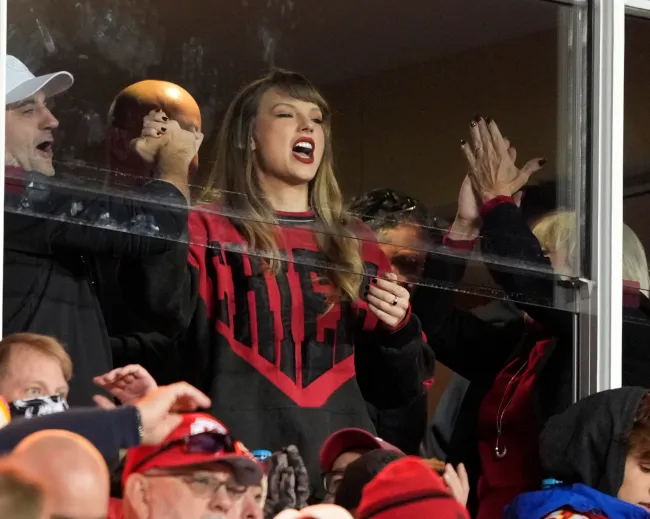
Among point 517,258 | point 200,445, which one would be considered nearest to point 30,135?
point 200,445

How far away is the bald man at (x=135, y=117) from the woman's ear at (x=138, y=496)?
2.62 ft

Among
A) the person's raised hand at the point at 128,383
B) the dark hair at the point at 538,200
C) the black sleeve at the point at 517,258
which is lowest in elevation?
the person's raised hand at the point at 128,383

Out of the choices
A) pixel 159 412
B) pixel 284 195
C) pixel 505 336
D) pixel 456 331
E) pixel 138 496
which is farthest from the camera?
pixel 505 336

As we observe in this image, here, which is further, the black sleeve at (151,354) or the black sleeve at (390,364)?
the black sleeve at (390,364)

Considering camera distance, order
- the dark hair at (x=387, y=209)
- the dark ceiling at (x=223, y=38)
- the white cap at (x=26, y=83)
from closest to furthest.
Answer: the white cap at (x=26, y=83), the dark ceiling at (x=223, y=38), the dark hair at (x=387, y=209)

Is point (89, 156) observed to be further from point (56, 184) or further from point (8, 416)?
point (8, 416)

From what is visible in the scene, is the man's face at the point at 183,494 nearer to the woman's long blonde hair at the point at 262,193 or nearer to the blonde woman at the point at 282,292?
the blonde woman at the point at 282,292

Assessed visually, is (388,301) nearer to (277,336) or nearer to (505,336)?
(277,336)

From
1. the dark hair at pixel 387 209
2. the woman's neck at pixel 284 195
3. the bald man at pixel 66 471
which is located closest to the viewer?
the bald man at pixel 66 471

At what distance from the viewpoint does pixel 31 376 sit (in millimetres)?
3070

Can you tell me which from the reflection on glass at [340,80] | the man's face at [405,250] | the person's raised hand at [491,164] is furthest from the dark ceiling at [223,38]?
the man's face at [405,250]

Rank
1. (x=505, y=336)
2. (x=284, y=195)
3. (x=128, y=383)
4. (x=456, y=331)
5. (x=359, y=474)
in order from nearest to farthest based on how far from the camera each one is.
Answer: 1. (x=128, y=383)
2. (x=359, y=474)
3. (x=284, y=195)
4. (x=456, y=331)
5. (x=505, y=336)

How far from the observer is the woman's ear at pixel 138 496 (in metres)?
2.95

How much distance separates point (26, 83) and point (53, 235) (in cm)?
33
